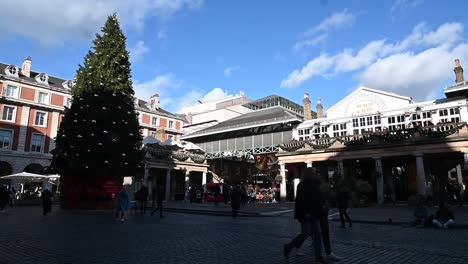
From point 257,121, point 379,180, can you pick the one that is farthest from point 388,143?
point 257,121

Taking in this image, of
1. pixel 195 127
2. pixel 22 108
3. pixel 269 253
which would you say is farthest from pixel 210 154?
pixel 269 253

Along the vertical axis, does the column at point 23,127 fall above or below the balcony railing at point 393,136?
above

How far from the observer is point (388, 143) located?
87.0 ft

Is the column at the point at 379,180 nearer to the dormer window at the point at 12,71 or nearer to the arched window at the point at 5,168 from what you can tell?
the arched window at the point at 5,168

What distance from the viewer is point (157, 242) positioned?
8336 millimetres

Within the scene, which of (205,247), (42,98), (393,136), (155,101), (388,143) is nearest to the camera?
(205,247)

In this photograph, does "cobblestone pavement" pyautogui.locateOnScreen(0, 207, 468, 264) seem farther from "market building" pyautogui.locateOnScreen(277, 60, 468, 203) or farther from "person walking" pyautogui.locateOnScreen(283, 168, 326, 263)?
"market building" pyautogui.locateOnScreen(277, 60, 468, 203)

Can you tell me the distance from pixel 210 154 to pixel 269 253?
3819 cm

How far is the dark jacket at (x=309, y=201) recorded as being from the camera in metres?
6.11

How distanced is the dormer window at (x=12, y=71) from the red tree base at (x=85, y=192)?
28984mm

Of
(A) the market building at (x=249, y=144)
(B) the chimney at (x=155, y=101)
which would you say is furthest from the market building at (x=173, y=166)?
(B) the chimney at (x=155, y=101)

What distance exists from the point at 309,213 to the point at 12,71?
48.6m

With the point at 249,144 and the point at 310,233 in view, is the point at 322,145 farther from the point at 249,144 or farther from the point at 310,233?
the point at 310,233

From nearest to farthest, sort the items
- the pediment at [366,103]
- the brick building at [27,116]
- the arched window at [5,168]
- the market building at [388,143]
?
the market building at [388,143]
the pediment at [366,103]
the arched window at [5,168]
the brick building at [27,116]
